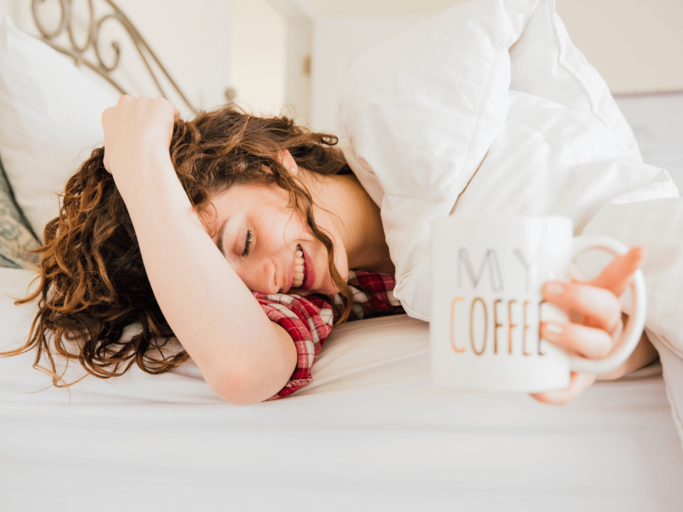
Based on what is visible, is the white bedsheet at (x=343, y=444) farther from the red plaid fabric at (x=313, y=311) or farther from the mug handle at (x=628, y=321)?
the mug handle at (x=628, y=321)

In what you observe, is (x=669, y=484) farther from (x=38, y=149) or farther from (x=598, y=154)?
(x=38, y=149)

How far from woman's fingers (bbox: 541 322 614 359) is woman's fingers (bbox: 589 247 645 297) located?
0.04 meters

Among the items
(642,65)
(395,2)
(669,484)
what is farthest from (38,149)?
(642,65)

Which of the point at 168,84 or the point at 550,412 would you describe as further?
the point at 168,84

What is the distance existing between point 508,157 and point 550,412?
1.19ft

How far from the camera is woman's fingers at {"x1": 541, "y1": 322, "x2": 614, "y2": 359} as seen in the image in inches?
12.7

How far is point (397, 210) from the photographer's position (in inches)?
29.5

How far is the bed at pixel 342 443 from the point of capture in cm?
50

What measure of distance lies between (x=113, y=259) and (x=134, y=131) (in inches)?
7.9

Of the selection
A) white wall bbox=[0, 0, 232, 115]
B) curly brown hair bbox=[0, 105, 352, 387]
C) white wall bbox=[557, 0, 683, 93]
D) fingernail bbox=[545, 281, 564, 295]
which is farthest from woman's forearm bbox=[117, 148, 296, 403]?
white wall bbox=[557, 0, 683, 93]

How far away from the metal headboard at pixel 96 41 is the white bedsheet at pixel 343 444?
83 centimetres

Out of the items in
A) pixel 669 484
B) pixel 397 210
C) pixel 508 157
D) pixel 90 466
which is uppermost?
pixel 508 157

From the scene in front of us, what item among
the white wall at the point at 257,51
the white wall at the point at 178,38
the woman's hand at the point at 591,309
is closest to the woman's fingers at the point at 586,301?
the woman's hand at the point at 591,309

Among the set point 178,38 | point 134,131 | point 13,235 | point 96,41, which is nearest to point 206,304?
point 134,131
